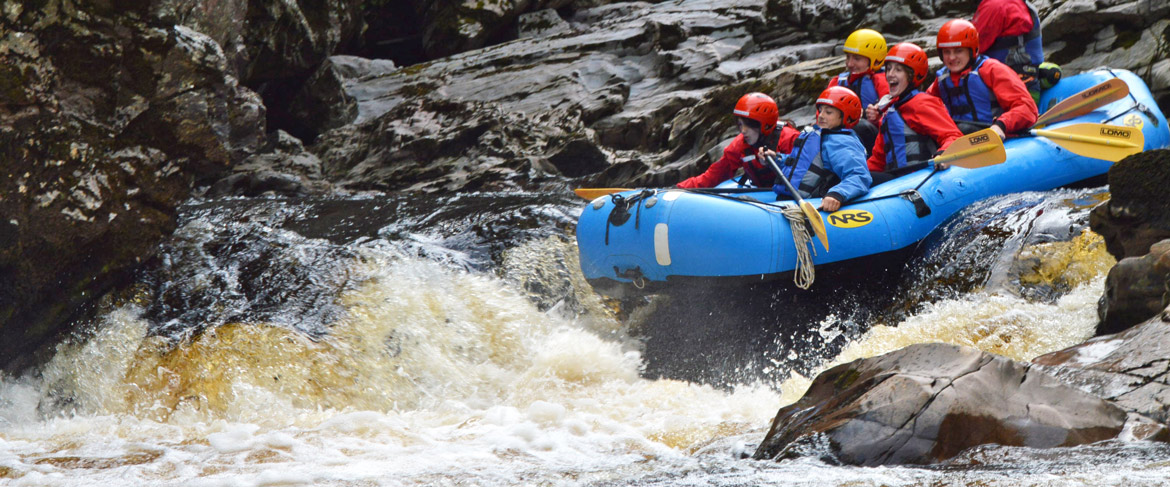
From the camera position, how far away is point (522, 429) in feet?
14.7

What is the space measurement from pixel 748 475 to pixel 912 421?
0.59 meters

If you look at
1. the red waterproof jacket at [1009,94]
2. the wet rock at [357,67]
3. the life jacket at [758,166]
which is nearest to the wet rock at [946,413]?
the life jacket at [758,166]

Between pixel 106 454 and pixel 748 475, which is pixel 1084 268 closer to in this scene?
pixel 748 475

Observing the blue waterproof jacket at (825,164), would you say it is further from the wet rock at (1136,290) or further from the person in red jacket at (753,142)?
the wet rock at (1136,290)

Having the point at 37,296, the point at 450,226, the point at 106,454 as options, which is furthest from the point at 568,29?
the point at 106,454

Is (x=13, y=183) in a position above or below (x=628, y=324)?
above

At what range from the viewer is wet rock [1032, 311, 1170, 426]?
3.20 meters

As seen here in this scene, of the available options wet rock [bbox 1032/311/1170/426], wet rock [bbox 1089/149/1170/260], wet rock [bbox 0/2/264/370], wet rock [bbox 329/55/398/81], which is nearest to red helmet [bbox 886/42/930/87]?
wet rock [bbox 1089/149/1170/260]

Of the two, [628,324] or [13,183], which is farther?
[628,324]

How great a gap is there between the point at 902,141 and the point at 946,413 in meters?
3.89

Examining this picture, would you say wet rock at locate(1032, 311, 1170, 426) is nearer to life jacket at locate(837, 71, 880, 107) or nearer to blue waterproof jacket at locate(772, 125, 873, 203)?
blue waterproof jacket at locate(772, 125, 873, 203)

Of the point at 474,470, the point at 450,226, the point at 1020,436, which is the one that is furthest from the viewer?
the point at 450,226

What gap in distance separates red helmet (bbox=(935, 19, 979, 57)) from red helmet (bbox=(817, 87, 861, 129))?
1408 millimetres

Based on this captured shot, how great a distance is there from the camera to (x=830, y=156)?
580cm
